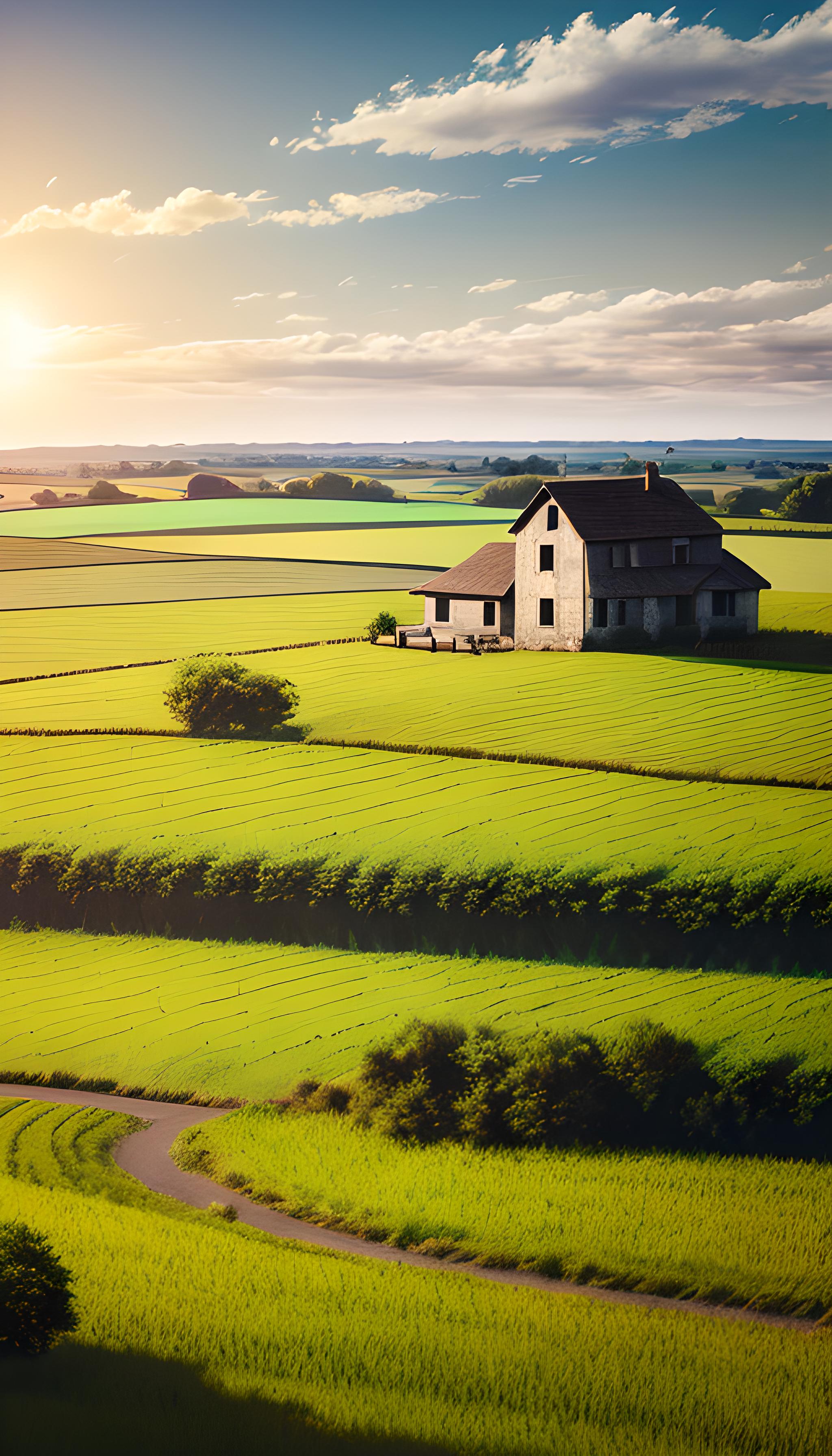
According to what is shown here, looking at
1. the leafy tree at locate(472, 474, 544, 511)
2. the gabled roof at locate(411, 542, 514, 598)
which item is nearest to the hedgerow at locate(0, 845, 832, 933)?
the gabled roof at locate(411, 542, 514, 598)

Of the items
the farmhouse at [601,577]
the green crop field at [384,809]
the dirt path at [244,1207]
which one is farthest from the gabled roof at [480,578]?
the dirt path at [244,1207]

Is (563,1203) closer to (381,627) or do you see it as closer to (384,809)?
(384,809)

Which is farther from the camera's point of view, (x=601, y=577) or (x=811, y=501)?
(x=601, y=577)

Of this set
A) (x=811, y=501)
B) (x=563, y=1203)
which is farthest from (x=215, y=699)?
(x=811, y=501)

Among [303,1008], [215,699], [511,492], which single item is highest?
[511,492]

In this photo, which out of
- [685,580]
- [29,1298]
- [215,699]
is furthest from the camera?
[685,580]

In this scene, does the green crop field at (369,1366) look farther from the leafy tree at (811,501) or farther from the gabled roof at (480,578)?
the leafy tree at (811,501)

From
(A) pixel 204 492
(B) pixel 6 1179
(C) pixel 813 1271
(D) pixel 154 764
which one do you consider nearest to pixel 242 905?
(D) pixel 154 764
